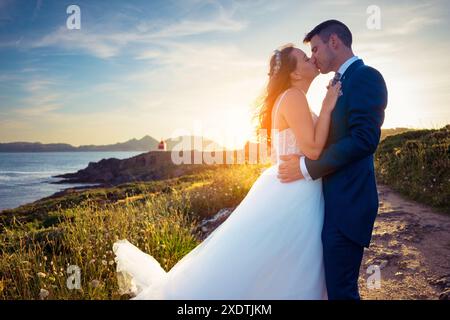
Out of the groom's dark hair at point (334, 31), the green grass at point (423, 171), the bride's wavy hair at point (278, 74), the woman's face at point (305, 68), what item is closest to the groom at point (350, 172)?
the groom's dark hair at point (334, 31)

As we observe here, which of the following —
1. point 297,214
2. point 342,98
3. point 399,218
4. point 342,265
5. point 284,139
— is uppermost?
point 342,98

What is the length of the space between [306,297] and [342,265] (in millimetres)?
382

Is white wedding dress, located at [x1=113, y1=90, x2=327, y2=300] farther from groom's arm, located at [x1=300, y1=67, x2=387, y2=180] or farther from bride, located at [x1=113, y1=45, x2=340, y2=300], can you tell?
groom's arm, located at [x1=300, y1=67, x2=387, y2=180]

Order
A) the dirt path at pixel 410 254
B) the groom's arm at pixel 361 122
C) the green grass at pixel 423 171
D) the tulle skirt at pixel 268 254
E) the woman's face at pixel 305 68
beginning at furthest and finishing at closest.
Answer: the green grass at pixel 423 171
the dirt path at pixel 410 254
the woman's face at pixel 305 68
the tulle skirt at pixel 268 254
the groom's arm at pixel 361 122

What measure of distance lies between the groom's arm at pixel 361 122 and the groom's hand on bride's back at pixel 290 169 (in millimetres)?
203

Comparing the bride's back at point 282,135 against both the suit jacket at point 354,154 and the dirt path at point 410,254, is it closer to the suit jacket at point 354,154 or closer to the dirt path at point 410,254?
the suit jacket at point 354,154

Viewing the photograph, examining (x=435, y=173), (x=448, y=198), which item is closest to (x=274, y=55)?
(x=448, y=198)

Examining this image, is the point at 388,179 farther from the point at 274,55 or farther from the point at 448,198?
the point at 274,55

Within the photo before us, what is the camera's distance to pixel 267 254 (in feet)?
9.84

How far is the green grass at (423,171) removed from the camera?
31.1ft

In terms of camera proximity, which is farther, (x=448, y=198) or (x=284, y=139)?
(x=448, y=198)

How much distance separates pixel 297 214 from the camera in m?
3.06

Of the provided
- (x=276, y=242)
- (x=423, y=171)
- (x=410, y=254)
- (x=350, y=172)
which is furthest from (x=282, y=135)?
(x=423, y=171)

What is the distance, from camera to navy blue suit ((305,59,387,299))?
9.30 ft
